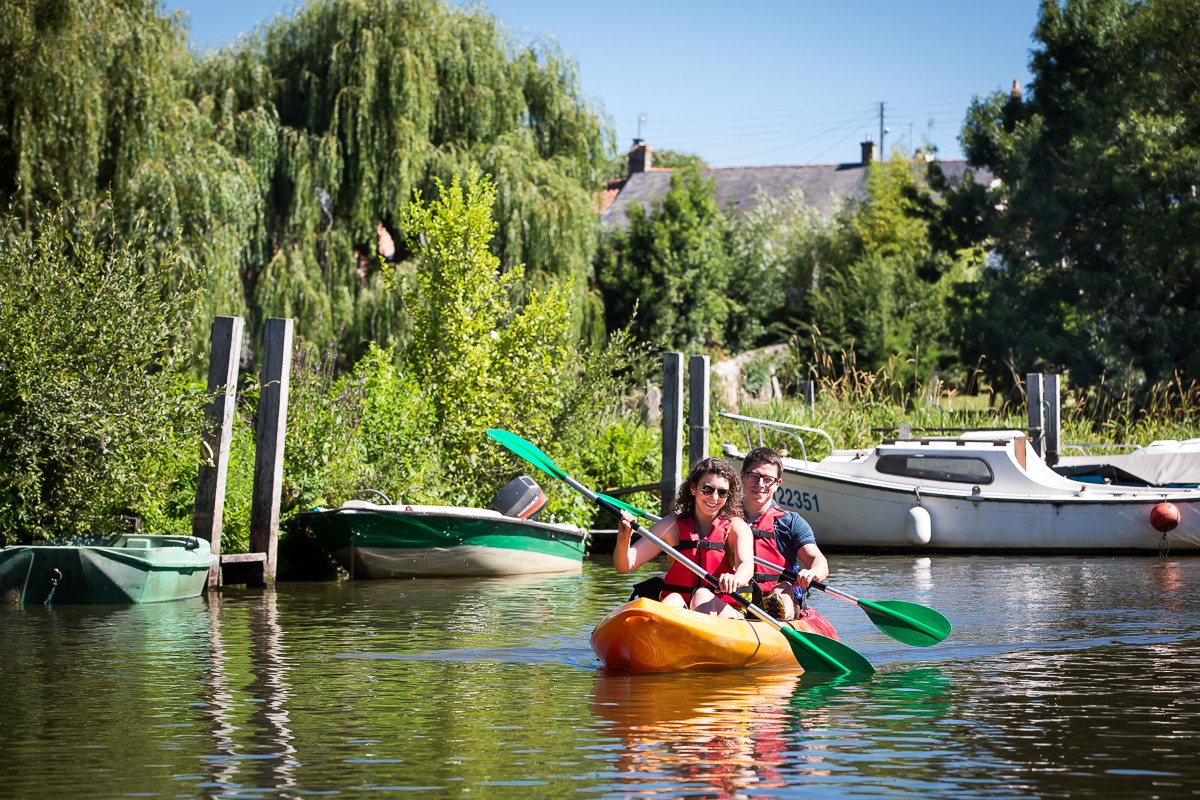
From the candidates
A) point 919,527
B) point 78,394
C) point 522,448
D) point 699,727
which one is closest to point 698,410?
point 919,527

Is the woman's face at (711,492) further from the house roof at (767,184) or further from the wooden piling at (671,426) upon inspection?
the house roof at (767,184)

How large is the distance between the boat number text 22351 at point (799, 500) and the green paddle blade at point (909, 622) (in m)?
9.17

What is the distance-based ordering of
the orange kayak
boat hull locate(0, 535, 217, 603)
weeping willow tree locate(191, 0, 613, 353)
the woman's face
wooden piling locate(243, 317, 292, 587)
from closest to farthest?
the orange kayak, the woman's face, boat hull locate(0, 535, 217, 603), wooden piling locate(243, 317, 292, 587), weeping willow tree locate(191, 0, 613, 353)

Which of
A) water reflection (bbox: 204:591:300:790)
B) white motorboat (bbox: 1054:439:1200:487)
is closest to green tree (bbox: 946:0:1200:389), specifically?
white motorboat (bbox: 1054:439:1200:487)

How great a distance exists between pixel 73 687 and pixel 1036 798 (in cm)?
552

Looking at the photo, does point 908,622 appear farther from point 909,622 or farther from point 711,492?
point 711,492

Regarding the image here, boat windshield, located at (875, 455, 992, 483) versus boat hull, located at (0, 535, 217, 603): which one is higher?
boat windshield, located at (875, 455, 992, 483)

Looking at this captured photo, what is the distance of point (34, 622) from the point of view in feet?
40.3

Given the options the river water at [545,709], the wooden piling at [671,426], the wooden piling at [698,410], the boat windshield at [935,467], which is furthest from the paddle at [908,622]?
the boat windshield at [935,467]

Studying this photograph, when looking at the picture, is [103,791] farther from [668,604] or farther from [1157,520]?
[1157,520]

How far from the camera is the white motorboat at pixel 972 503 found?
19453 millimetres

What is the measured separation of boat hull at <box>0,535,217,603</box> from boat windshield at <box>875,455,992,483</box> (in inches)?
392

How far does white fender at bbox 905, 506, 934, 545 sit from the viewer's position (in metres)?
19.9

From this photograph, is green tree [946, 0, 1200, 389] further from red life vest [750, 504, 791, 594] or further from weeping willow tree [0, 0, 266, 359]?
red life vest [750, 504, 791, 594]
